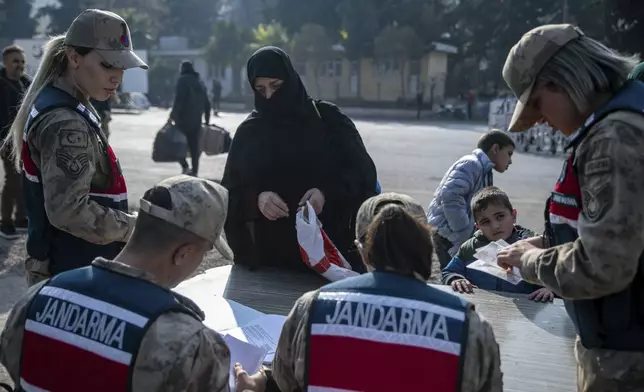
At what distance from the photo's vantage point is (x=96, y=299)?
1619 millimetres

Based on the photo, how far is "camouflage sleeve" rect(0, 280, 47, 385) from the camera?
5.60 feet

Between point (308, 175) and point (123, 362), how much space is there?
218cm

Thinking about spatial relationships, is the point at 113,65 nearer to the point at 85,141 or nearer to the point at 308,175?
the point at 85,141

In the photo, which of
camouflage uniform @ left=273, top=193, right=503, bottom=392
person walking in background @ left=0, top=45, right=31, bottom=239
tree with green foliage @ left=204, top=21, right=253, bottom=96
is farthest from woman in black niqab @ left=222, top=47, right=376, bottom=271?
tree with green foliage @ left=204, top=21, right=253, bottom=96

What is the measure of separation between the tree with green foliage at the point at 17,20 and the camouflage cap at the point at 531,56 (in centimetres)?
5421

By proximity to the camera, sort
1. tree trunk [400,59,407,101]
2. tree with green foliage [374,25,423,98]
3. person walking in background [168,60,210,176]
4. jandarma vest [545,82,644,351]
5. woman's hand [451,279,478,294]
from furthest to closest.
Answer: tree trunk [400,59,407,101] → tree with green foliage [374,25,423,98] → person walking in background [168,60,210,176] → woman's hand [451,279,478,294] → jandarma vest [545,82,644,351]

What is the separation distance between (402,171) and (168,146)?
169 inches

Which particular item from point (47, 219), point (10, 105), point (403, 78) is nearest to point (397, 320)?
point (47, 219)

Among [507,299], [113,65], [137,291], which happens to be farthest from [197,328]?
[507,299]

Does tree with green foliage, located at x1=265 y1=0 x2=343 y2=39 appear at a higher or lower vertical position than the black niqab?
higher

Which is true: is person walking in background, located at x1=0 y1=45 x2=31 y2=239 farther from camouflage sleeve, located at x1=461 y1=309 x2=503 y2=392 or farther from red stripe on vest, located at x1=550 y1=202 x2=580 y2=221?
camouflage sleeve, located at x1=461 y1=309 x2=503 y2=392

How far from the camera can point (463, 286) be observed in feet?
10.7

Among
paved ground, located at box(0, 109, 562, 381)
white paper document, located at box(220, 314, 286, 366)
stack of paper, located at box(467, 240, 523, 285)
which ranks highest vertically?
stack of paper, located at box(467, 240, 523, 285)

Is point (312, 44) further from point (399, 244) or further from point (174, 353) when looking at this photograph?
point (174, 353)
